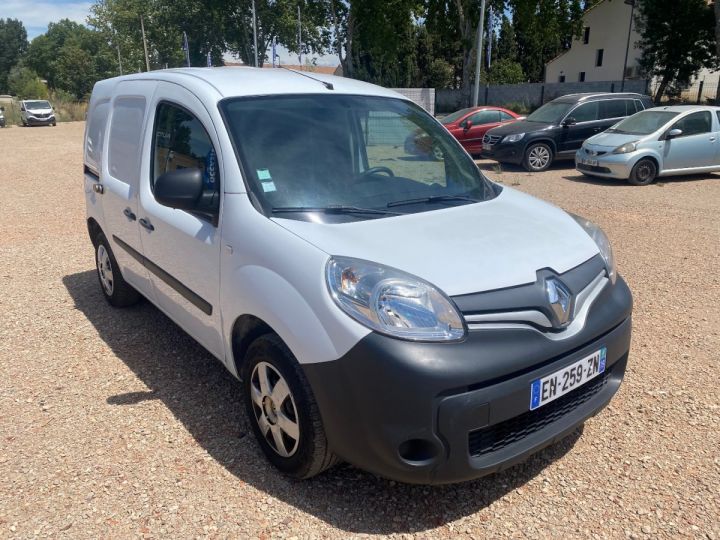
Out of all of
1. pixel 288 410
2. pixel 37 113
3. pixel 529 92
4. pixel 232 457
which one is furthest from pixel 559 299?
pixel 37 113

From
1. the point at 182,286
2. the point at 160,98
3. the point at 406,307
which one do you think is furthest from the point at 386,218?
the point at 160,98

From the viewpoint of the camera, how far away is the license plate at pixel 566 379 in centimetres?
233

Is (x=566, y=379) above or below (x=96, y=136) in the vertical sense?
below

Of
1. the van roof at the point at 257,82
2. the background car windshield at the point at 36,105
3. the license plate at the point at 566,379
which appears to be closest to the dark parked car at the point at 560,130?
the van roof at the point at 257,82

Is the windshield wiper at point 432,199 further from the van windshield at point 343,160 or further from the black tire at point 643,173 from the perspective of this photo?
the black tire at point 643,173

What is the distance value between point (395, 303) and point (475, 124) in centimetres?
1458

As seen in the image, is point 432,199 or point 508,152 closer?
point 432,199

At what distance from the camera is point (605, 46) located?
45.4 metres

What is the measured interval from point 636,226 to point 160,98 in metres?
6.65

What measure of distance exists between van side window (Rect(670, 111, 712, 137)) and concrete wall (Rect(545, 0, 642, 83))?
3184 centimetres

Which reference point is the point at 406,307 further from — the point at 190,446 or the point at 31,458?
the point at 31,458

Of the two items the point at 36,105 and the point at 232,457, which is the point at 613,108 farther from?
the point at 36,105

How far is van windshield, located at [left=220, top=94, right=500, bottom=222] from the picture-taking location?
2.79 meters

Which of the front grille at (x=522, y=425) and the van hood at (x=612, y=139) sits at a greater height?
the van hood at (x=612, y=139)
